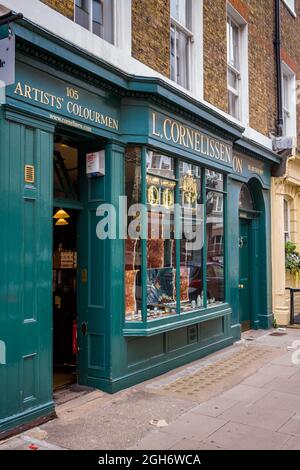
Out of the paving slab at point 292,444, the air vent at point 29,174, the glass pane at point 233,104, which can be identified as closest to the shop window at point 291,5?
the glass pane at point 233,104

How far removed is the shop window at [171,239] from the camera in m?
6.67

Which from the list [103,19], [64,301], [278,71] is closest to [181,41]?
[103,19]

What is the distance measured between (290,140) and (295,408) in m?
7.62

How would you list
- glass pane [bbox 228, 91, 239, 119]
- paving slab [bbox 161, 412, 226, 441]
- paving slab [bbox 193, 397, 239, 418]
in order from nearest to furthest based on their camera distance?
1. paving slab [bbox 161, 412, 226, 441]
2. paving slab [bbox 193, 397, 239, 418]
3. glass pane [bbox 228, 91, 239, 119]

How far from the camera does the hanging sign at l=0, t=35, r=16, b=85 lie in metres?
4.19

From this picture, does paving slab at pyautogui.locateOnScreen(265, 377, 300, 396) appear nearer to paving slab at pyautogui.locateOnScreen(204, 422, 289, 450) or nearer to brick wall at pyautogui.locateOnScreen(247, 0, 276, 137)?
paving slab at pyautogui.locateOnScreen(204, 422, 289, 450)

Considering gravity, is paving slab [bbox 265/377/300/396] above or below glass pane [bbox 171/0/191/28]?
below

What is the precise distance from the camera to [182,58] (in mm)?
8398

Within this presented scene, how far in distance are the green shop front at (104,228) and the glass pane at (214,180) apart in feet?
0.12

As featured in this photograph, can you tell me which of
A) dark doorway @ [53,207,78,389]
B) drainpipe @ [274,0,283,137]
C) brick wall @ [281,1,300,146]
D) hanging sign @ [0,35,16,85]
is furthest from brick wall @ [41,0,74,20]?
brick wall @ [281,1,300,146]

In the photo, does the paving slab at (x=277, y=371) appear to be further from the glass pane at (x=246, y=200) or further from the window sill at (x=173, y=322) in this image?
the glass pane at (x=246, y=200)

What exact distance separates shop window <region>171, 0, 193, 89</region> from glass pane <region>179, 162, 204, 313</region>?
173 centimetres

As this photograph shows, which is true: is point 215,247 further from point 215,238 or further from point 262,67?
point 262,67

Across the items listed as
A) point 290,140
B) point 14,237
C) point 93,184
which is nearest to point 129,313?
point 93,184
